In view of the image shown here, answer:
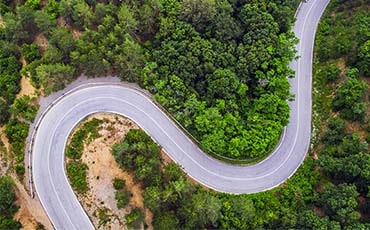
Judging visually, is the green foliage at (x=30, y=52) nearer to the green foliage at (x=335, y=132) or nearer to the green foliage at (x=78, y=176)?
the green foliage at (x=78, y=176)

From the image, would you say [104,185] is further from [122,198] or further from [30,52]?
[30,52]

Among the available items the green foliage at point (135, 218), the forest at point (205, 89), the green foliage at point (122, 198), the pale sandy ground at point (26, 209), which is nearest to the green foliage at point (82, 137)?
the forest at point (205, 89)

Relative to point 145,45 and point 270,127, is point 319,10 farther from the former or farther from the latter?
point 145,45

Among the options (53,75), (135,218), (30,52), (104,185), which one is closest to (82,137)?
(104,185)

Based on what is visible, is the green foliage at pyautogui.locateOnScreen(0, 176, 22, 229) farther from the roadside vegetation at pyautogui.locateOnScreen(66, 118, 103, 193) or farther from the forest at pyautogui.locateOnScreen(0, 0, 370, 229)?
the roadside vegetation at pyautogui.locateOnScreen(66, 118, 103, 193)

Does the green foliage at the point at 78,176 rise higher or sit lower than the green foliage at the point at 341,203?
higher

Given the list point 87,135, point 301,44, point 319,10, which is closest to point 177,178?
point 87,135
